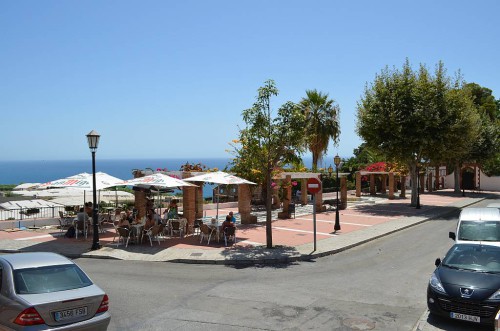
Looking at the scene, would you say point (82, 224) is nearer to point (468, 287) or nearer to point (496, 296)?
point (468, 287)

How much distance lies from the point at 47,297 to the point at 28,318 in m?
0.43

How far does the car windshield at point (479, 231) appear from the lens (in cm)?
1242

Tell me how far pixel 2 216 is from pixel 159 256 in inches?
603

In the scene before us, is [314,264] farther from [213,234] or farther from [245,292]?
[213,234]

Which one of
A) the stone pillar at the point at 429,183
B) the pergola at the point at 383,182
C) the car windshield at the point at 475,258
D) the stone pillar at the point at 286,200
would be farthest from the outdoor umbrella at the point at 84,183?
the stone pillar at the point at 429,183

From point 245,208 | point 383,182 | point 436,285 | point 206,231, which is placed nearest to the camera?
point 436,285

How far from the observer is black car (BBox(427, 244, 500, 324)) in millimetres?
7934

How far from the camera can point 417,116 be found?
3034 cm

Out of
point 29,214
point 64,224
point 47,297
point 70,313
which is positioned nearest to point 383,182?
point 29,214

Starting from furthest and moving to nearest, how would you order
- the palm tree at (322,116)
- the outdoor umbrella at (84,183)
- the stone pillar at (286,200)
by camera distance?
1. the palm tree at (322,116)
2. the stone pillar at (286,200)
3. the outdoor umbrella at (84,183)

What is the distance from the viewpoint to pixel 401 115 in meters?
30.9

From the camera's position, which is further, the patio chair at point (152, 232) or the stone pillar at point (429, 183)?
the stone pillar at point (429, 183)

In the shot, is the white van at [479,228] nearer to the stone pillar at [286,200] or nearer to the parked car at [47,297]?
the parked car at [47,297]

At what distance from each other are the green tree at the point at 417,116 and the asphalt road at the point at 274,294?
16.6 m
